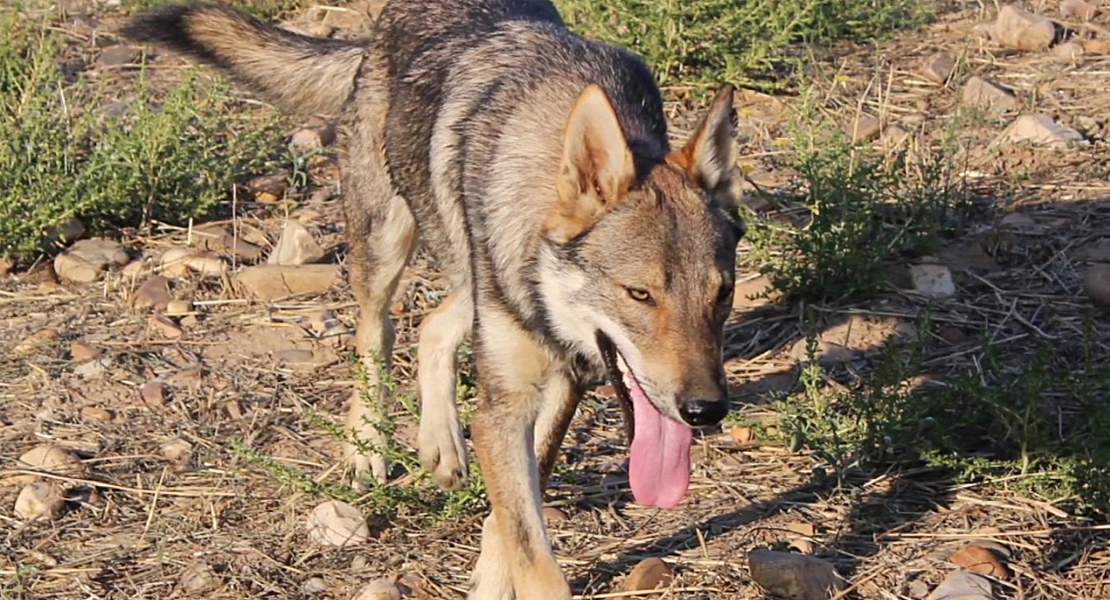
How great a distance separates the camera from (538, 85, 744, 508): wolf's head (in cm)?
384

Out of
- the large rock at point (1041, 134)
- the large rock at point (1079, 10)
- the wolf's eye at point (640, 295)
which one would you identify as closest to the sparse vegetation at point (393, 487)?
the wolf's eye at point (640, 295)

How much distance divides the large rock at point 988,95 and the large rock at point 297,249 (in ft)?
10.2

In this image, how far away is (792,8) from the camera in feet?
24.4

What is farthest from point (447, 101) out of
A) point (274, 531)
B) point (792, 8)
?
point (792, 8)

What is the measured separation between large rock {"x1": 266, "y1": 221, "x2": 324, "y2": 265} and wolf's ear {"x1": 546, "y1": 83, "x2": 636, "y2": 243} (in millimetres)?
2628

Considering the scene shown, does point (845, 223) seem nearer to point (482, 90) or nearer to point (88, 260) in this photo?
point (482, 90)

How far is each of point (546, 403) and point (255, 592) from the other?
1.00 meters

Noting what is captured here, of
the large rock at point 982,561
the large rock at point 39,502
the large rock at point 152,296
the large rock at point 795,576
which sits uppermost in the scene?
the large rock at point 795,576

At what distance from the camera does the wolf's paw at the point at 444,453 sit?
4.90m

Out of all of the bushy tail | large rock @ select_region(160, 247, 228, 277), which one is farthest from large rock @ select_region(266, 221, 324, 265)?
the bushy tail

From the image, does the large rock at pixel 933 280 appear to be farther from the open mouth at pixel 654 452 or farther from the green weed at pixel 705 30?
the open mouth at pixel 654 452

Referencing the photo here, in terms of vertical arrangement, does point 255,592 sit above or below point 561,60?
below

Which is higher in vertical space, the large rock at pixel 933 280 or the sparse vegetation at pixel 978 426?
the sparse vegetation at pixel 978 426

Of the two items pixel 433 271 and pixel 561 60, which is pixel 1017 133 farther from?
pixel 561 60
